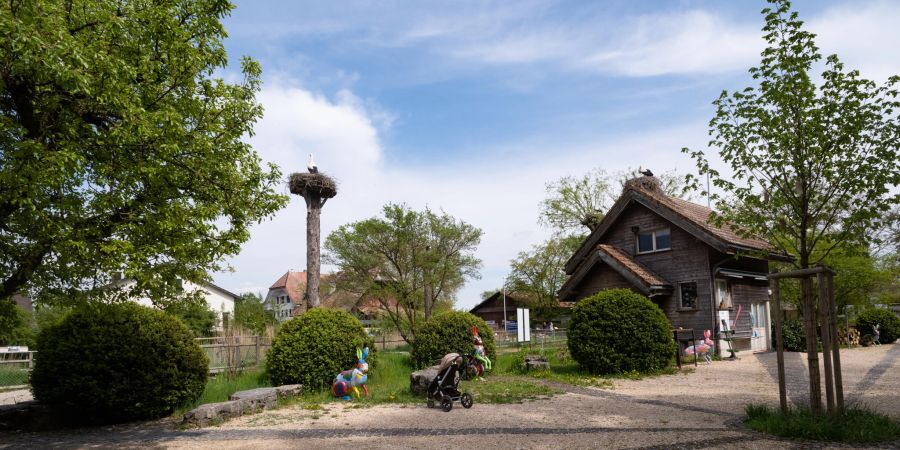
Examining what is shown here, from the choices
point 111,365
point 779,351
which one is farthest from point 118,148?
point 779,351

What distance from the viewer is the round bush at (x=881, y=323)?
89.7 feet

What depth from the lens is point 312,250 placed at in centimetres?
2062

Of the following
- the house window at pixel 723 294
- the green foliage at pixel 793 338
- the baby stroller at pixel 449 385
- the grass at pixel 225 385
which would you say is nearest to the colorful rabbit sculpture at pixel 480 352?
the baby stroller at pixel 449 385

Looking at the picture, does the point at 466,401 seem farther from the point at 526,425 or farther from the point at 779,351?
the point at 779,351

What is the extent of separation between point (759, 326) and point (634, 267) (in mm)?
6442

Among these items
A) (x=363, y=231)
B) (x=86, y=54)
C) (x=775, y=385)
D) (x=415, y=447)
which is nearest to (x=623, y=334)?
(x=775, y=385)

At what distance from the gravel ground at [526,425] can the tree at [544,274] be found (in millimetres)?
36528

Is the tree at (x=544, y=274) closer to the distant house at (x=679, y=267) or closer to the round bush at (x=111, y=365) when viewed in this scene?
the distant house at (x=679, y=267)

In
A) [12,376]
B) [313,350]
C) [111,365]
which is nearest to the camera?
[111,365]

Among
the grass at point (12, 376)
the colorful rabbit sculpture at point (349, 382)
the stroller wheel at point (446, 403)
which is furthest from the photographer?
the grass at point (12, 376)

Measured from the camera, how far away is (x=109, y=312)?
10781 millimetres

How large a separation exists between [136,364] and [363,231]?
20.7m

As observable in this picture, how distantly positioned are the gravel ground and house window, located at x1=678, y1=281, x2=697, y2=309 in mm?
7841

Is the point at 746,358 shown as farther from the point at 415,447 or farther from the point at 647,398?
the point at 415,447
